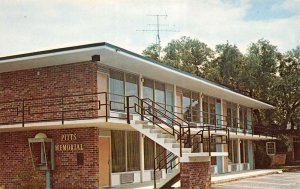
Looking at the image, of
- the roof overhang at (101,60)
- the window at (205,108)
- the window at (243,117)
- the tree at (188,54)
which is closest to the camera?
the roof overhang at (101,60)

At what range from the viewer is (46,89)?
20.5 m

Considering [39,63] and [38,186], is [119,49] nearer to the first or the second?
[39,63]

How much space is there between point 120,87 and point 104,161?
3349 millimetres

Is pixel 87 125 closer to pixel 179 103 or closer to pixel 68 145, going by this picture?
pixel 68 145

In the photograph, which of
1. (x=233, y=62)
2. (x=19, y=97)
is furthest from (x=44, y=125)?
(x=233, y=62)

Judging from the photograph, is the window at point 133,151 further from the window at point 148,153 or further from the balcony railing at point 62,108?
the balcony railing at point 62,108

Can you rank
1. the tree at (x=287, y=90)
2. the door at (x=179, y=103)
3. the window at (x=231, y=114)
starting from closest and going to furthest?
the door at (x=179, y=103)
the window at (x=231, y=114)
the tree at (x=287, y=90)

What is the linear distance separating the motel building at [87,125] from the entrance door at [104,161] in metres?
0.04

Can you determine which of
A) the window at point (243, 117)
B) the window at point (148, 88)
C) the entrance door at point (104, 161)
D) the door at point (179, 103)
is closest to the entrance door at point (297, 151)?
the window at point (243, 117)

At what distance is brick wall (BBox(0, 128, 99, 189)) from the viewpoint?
755 inches

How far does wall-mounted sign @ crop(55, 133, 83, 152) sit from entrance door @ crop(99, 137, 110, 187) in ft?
3.85

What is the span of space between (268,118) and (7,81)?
3186cm

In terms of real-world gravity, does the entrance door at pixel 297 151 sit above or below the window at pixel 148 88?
below

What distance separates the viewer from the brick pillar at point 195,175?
1752 cm
